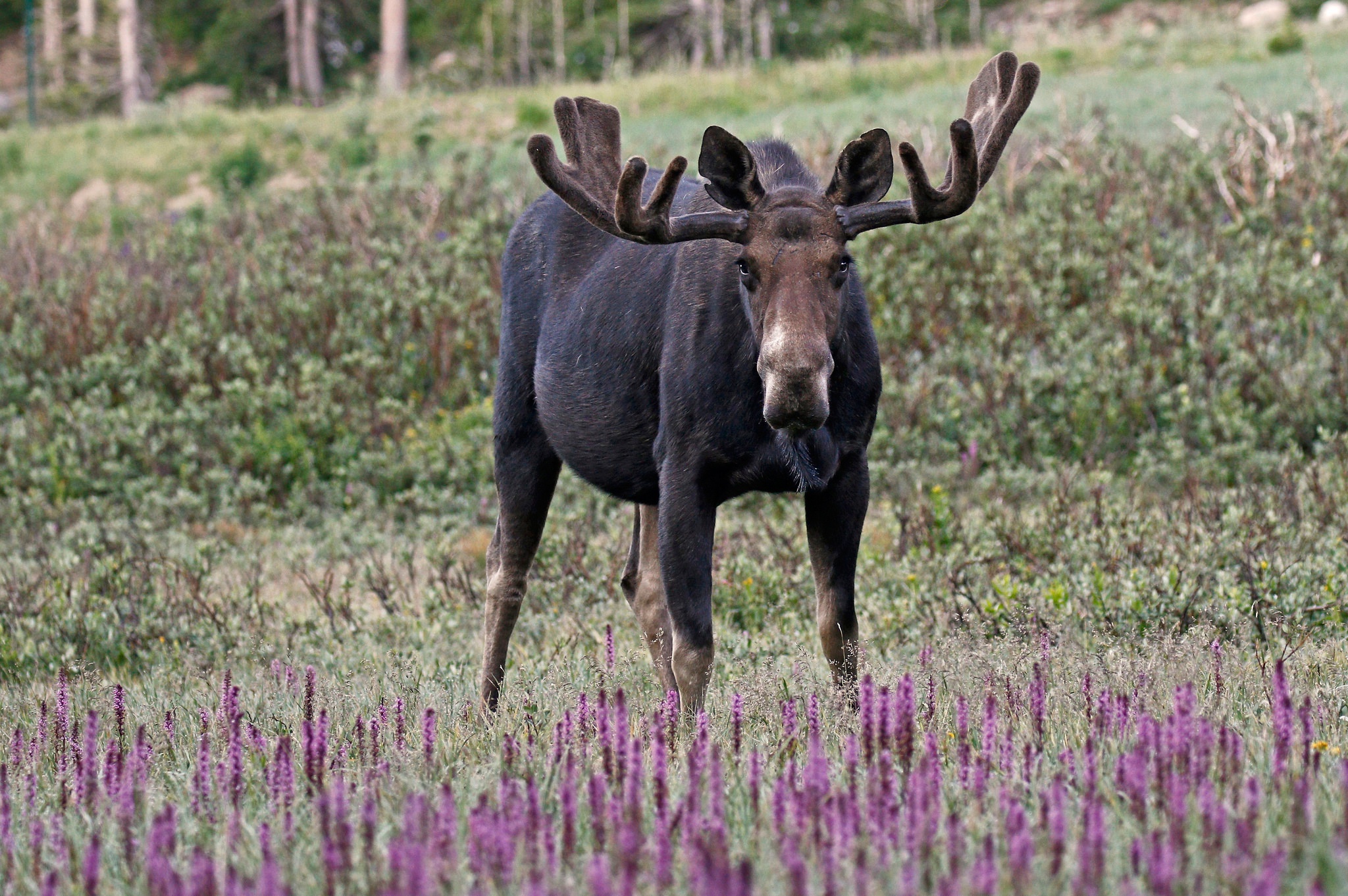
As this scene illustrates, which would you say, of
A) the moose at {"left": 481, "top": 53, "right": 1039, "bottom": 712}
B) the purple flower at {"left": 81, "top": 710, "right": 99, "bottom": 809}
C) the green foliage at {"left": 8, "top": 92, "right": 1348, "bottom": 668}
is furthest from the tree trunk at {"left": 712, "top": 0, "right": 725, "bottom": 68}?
the purple flower at {"left": 81, "top": 710, "right": 99, "bottom": 809}

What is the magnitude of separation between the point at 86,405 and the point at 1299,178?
35.2 ft

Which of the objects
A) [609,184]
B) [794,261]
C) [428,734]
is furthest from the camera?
[609,184]

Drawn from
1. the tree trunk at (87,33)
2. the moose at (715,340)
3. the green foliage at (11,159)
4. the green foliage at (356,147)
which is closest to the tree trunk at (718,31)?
the green foliage at (356,147)

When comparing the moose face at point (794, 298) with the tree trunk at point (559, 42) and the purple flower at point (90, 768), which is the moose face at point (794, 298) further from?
the tree trunk at point (559, 42)

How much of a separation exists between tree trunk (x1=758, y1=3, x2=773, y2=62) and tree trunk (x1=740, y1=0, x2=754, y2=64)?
0.29 metres

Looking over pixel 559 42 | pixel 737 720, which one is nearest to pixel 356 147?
pixel 737 720

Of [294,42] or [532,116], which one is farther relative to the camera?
[294,42]

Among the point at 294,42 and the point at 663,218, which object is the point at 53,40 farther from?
the point at 663,218

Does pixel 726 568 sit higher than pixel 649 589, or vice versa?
pixel 649 589

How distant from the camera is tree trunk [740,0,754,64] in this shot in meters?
39.6

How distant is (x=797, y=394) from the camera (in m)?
4.14

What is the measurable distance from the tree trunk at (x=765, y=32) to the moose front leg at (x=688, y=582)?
36.2 metres

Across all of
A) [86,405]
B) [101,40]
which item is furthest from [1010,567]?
[101,40]

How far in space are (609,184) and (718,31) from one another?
3695cm
